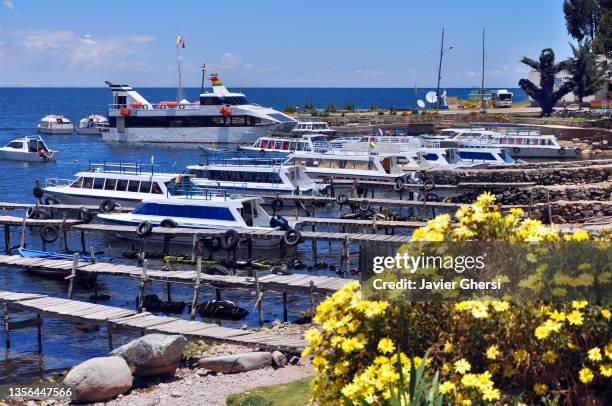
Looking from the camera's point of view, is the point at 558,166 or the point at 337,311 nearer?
the point at 337,311

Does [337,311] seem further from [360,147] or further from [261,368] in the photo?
[360,147]

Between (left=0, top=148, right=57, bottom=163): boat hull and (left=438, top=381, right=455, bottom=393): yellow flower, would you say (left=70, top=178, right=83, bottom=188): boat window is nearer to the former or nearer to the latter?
(left=0, top=148, right=57, bottom=163): boat hull

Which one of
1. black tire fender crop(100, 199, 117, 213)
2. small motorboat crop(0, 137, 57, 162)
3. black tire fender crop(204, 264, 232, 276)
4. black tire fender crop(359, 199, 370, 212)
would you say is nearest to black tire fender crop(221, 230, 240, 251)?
black tire fender crop(204, 264, 232, 276)

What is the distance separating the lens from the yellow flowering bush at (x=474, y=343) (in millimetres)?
9211

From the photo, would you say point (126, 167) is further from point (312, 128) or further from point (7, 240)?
point (312, 128)

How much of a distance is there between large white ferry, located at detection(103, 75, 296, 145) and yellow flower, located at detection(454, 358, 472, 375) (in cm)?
7988

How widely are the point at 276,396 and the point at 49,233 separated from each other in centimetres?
2652

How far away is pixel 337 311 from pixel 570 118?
78.4 metres

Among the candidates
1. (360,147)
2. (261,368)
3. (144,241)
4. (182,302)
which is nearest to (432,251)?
(261,368)

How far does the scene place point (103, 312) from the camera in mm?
22734

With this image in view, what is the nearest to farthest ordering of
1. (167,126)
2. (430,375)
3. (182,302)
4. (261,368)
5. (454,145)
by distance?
(430,375)
(261,368)
(182,302)
(454,145)
(167,126)

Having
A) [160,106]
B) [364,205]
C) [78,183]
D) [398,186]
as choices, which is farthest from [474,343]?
[160,106]

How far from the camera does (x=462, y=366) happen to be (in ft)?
30.2

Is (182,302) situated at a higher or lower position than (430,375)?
lower
